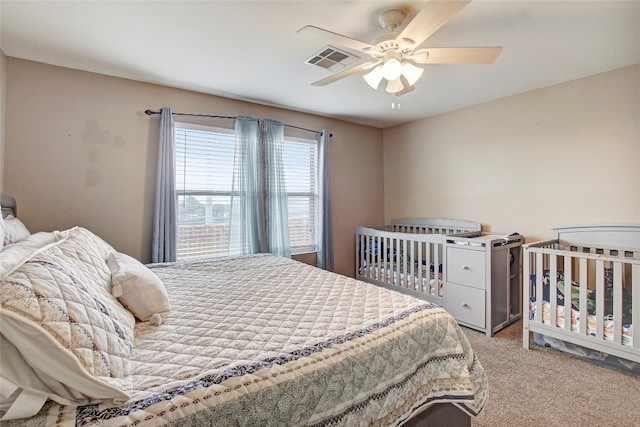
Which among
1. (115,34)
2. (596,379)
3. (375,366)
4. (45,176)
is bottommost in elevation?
(596,379)

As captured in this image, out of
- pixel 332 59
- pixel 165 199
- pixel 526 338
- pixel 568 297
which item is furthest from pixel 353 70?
pixel 526 338

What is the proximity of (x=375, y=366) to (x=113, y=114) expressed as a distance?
9.34 ft

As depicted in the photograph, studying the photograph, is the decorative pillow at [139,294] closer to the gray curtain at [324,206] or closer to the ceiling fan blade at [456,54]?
the ceiling fan blade at [456,54]

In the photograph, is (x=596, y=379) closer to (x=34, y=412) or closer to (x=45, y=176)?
(x=34, y=412)

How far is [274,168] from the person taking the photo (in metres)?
3.37

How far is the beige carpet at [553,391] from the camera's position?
64.8 inches

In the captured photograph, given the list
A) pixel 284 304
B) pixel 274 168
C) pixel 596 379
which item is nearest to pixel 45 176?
pixel 274 168

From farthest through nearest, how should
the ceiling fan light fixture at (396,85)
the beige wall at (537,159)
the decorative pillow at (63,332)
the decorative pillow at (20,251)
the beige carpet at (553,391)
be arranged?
the beige wall at (537,159)
the ceiling fan light fixture at (396,85)
the beige carpet at (553,391)
the decorative pillow at (20,251)
the decorative pillow at (63,332)

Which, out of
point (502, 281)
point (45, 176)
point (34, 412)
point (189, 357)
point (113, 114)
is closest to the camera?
point (34, 412)

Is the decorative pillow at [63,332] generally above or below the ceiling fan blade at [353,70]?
below

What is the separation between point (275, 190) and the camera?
3.37 m

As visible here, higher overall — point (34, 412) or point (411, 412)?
point (34, 412)

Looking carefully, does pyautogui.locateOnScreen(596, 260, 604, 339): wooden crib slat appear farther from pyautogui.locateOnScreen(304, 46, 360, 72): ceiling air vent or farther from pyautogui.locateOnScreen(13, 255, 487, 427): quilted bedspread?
pyautogui.locateOnScreen(304, 46, 360, 72): ceiling air vent

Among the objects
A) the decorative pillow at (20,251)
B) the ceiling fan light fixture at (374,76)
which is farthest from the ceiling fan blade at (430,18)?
the decorative pillow at (20,251)
